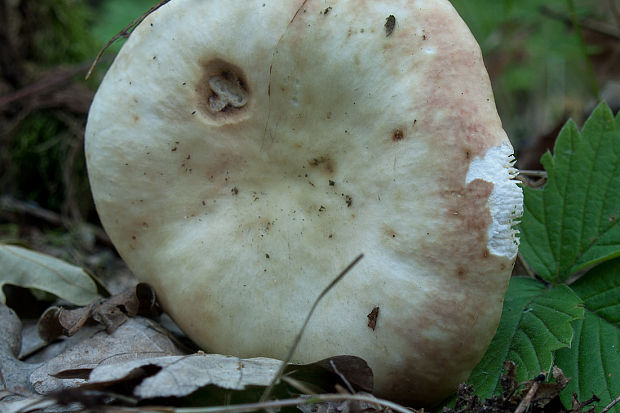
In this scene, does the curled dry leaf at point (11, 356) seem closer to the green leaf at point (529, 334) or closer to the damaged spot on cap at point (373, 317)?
the damaged spot on cap at point (373, 317)

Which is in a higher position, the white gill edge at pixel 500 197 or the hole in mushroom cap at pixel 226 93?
the hole in mushroom cap at pixel 226 93

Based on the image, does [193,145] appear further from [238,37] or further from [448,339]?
[448,339]

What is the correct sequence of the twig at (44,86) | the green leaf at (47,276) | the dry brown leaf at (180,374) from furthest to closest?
the twig at (44,86) < the green leaf at (47,276) < the dry brown leaf at (180,374)

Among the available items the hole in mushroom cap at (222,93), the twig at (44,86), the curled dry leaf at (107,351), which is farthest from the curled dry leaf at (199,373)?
the twig at (44,86)

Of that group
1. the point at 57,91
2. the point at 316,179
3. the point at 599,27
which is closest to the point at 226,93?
the point at 316,179

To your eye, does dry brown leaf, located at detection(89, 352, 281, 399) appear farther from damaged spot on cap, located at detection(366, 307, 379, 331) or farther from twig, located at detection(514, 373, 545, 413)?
twig, located at detection(514, 373, 545, 413)

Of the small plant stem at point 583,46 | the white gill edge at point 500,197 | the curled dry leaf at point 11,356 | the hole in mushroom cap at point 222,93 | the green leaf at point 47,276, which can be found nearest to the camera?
the white gill edge at point 500,197

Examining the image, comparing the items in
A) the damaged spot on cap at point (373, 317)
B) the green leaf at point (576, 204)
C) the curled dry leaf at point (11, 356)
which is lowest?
the curled dry leaf at point (11, 356)
